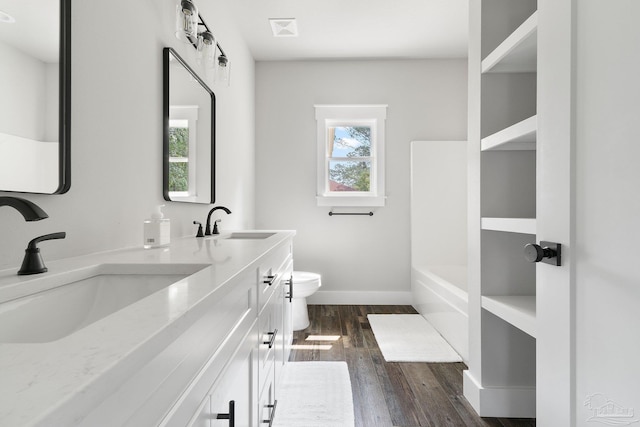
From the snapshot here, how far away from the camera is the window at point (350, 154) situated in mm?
3727

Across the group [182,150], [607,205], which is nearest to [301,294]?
[182,150]

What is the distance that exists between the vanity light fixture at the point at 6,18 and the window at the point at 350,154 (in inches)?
117

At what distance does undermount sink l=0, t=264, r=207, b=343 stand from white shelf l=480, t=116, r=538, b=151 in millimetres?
1246

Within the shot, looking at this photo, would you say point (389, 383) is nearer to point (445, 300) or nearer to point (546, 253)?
point (445, 300)

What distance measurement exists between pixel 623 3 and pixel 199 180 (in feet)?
6.37

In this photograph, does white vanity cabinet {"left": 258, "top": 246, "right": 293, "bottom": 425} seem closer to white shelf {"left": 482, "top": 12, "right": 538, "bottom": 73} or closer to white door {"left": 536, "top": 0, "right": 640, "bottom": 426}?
white door {"left": 536, "top": 0, "right": 640, "bottom": 426}

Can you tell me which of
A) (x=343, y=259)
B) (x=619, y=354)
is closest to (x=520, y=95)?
(x=619, y=354)

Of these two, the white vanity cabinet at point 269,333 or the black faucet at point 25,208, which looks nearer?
the black faucet at point 25,208

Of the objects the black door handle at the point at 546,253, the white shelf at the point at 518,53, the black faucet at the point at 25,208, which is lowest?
the black door handle at the point at 546,253

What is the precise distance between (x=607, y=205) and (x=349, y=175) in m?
2.95

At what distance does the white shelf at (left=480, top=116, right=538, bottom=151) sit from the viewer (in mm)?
1343

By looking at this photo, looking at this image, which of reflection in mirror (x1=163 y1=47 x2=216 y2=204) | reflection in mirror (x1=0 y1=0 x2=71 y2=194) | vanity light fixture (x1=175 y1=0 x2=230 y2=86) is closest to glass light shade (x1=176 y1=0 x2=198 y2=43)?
vanity light fixture (x1=175 y1=0 x2=230 y2=86)

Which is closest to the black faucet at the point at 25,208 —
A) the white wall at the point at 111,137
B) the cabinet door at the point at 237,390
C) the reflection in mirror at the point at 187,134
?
the white wall at the point at 111,137

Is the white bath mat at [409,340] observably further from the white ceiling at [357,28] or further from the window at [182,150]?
the white ceiling at [357,28]
